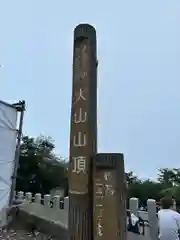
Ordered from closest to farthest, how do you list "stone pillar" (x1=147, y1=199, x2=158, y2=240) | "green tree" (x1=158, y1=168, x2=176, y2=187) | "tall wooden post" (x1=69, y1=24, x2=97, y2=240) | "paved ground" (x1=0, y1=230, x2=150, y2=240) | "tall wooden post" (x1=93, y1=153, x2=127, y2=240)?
1. "tall wooden post" (x1=93, y1=153, x2=127, y2=240)
2. "tall wooden post" (x1=69, y1=24, x2=97, y2=240)
3. "stone pillar" (x1=147, y1=199, x2=158, y2=240)
4. "paved ground" (x1=0, y1=230, x2=150, y2=240)
5. "green tree" (x1=158, y1=168, x2=176, y2=187)

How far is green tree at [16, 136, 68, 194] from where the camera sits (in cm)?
1984

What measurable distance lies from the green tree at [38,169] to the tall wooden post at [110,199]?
653 inches

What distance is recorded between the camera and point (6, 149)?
8312 millimetres

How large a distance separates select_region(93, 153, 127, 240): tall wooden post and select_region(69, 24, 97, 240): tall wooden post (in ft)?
0.39

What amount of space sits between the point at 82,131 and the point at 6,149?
509 centimetres

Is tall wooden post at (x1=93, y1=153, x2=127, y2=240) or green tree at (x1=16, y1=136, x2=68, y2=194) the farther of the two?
green tree at (x1=16, y1=136, x2=68, y2=194)

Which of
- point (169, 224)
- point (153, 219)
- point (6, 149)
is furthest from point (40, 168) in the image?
point (169, 224)

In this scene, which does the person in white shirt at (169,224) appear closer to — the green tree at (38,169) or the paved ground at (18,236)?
the paved ground at (18,236)

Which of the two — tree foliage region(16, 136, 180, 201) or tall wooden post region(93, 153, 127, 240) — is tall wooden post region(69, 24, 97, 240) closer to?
tall wooden post region(93, 153, 127, 240)

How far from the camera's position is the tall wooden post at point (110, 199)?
3.35m

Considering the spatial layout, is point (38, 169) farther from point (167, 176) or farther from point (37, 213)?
point (167, 176)

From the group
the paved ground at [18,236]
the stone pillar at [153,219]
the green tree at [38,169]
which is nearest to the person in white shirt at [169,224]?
the stone pillar at [153,219]

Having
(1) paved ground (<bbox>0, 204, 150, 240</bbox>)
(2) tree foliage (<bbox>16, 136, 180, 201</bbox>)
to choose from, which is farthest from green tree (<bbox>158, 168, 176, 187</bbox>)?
(1) paved ground (<bbox>0, 204, 150, 240</bbox>)

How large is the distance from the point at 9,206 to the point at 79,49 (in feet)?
18.1
